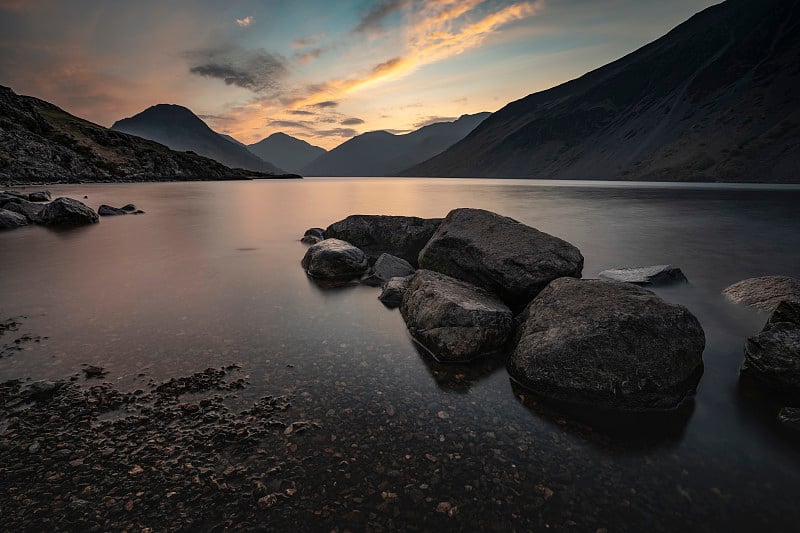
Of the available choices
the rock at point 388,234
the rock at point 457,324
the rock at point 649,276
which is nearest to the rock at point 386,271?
the rock at point 388,234

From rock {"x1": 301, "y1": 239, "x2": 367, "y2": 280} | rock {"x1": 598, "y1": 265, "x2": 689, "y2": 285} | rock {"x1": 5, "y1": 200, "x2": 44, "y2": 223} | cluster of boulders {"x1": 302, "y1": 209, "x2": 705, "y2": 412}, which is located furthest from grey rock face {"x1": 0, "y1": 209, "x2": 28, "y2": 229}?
rock {"x1": 598, "y1": 265, "x2": 689, "y2": 285}

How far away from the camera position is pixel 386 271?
14891mm

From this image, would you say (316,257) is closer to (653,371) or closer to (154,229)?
(653,371)

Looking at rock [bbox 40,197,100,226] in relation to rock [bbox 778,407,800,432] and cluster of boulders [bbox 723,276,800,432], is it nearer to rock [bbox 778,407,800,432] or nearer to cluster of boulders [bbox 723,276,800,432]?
cluster of boulders [bbox 723,276,800,432]

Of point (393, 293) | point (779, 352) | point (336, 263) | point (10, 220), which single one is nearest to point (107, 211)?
point (10, 220)

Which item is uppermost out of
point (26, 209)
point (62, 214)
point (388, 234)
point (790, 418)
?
point (26, 209)

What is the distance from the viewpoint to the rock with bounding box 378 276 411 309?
12.1 m

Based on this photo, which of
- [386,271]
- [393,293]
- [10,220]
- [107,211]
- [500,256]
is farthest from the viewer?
[107,211]

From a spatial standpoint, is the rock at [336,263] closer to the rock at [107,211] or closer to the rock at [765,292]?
the rock at [765,292]

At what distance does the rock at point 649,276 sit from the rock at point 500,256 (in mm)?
4382

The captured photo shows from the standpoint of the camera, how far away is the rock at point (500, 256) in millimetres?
10766

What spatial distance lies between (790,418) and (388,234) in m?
14.8

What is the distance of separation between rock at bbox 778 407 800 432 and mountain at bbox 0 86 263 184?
108m

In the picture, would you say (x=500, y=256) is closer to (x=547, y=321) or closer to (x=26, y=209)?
(x=547, y=321)
